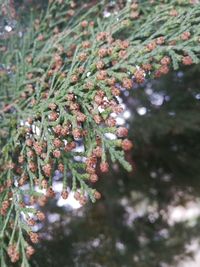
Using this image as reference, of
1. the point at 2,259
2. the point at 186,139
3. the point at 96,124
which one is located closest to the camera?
the point at 96,124

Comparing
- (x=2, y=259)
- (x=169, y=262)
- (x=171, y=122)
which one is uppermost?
(x=2, y=259)

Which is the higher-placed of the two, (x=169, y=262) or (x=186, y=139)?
(x=186, y=139)

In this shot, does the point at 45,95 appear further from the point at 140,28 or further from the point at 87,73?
the point at 140,28

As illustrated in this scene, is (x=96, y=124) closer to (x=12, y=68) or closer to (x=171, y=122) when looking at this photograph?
(x=12, y=68)

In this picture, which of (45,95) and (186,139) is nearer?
(45,95)

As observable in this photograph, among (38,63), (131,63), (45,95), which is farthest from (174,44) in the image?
(38,63)

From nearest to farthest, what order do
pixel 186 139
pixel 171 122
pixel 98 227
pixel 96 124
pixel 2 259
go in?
pixel 96 124 < pixel 2 259 < pixel 171 122 < pixel 186 139 < pixel 98 227
